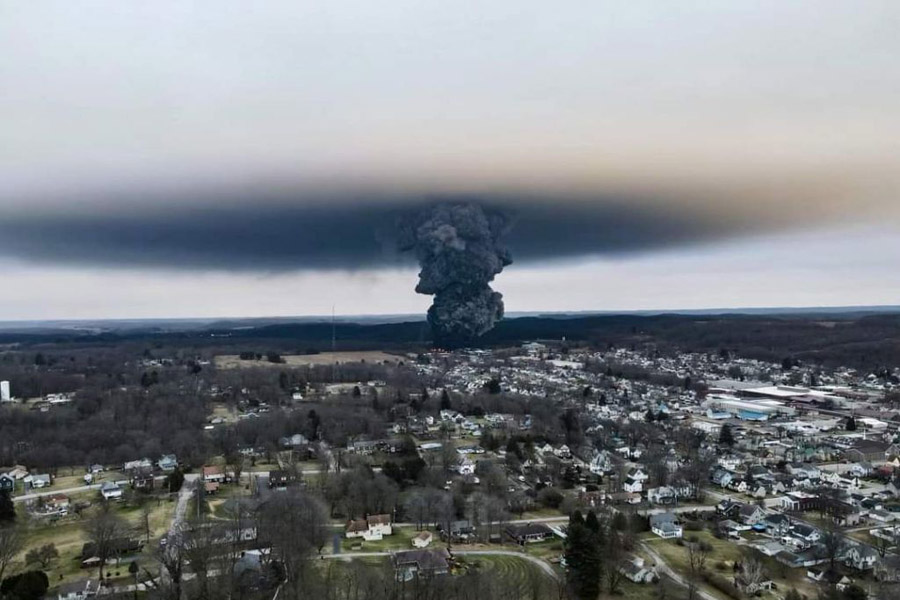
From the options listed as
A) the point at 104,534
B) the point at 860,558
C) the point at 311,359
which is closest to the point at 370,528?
the point at 104,534

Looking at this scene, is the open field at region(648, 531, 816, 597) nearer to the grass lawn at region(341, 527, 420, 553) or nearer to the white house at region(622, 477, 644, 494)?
the white house at region(622, 477, 644, 494)

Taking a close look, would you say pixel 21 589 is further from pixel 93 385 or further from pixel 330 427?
pixel 93 385

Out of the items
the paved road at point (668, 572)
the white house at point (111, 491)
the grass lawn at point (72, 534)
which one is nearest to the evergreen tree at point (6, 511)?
the grass lawn at point (72, 534)

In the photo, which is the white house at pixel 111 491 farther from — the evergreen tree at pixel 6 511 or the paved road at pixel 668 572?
the paved road at pixel 668 572

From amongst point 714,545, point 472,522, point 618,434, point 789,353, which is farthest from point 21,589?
point 789,353


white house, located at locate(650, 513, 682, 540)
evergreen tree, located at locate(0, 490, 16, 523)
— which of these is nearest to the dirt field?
evergreen tree, located at locate(0, 490, 16, 523)

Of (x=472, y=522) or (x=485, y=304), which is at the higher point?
(x=485, y=304)

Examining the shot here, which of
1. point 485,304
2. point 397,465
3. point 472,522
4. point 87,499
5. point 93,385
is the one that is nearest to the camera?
point 472,522
